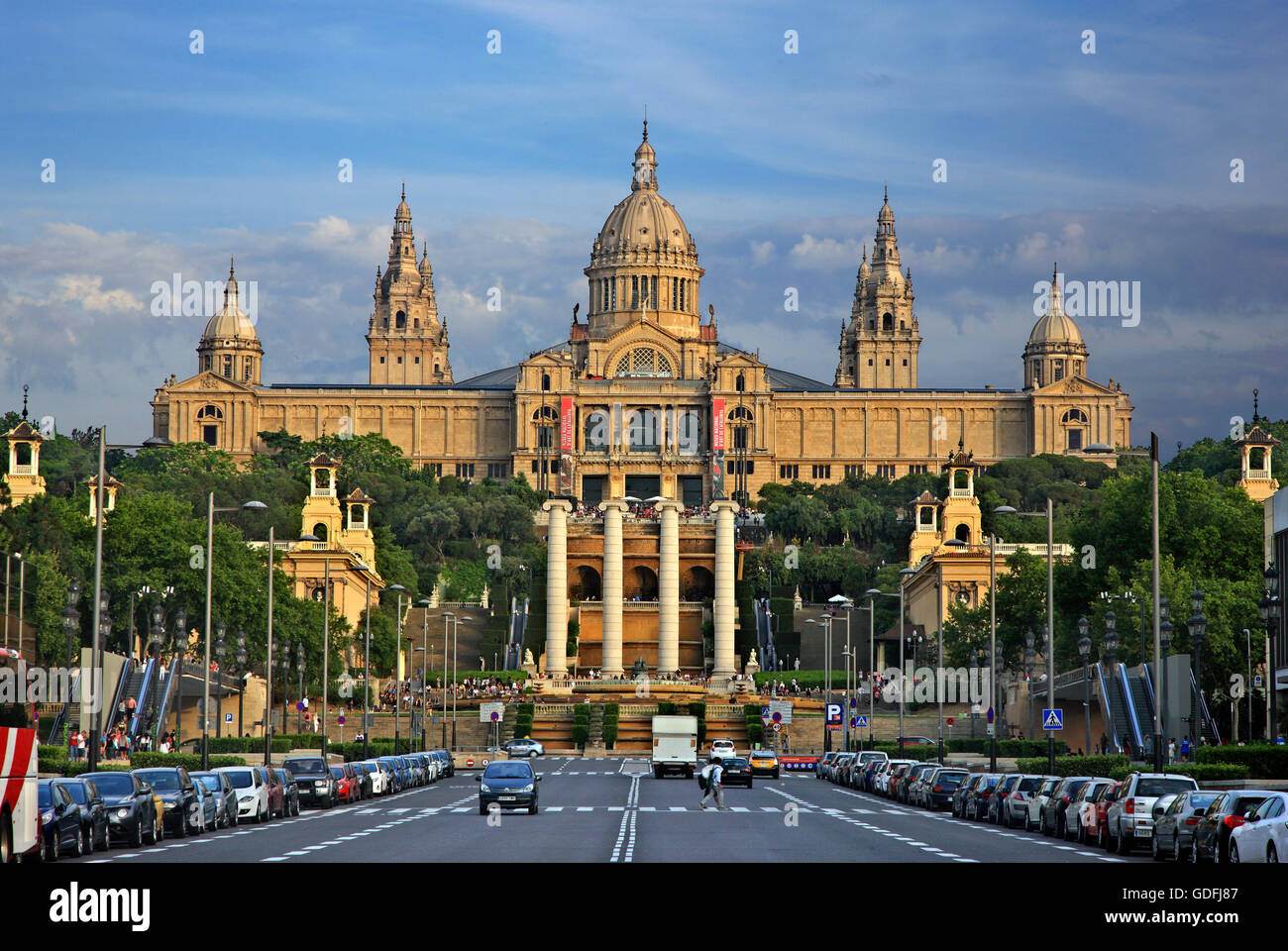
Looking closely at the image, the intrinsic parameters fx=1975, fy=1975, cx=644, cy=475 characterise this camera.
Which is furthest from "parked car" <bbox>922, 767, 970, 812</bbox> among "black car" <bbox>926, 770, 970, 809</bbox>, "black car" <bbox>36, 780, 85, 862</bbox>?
"black car" <bbox>36, 780, 85, 862</bbox>

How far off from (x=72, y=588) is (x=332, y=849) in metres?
22.8

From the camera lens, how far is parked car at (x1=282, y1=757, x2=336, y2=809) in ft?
160

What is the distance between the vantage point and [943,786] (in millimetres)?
49875

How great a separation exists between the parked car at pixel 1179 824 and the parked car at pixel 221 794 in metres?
18.3

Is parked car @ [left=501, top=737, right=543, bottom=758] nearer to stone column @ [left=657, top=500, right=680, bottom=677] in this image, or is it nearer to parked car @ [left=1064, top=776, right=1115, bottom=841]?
stone column @ [left=657, top=500, right=680, bottom=677]

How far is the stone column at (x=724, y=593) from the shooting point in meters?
129

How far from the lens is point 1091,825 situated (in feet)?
114

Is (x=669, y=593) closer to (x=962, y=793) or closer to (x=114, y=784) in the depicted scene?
(x=962, y=793)

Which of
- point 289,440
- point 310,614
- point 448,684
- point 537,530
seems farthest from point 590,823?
point 289,440

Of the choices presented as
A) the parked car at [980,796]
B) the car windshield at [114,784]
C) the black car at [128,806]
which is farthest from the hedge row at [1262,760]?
the car windshield at [114,784]

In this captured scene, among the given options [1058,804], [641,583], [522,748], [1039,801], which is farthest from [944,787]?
[641,583]

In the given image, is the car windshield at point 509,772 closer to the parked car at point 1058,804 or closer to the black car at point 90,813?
the parked car at point 1058,804

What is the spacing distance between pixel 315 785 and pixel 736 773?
1777cm
